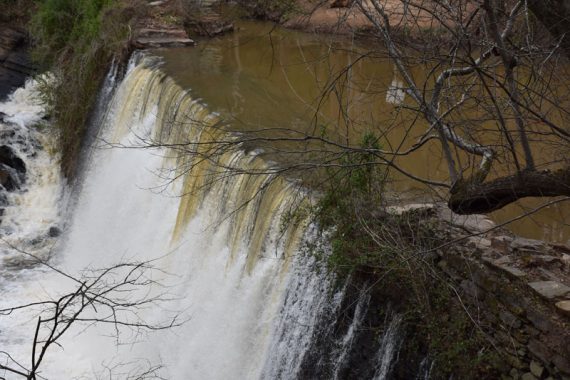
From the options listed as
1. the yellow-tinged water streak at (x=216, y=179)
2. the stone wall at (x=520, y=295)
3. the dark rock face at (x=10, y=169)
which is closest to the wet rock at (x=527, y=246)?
the stone wall at (x=520, y=295)

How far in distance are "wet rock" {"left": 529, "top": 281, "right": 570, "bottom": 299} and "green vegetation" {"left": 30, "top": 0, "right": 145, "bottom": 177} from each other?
913cm

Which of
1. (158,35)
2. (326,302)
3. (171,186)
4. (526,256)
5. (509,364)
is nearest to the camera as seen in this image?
(509,364)

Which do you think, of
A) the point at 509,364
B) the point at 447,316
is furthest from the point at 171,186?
the point at 509,364

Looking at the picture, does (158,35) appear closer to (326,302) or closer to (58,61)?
(58,61)

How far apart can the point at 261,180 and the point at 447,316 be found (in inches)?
115

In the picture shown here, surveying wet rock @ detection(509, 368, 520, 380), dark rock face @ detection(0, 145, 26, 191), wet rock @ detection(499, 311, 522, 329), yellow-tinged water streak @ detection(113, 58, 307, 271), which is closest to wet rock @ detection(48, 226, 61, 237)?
dark rock face @ detection(0, 145, 26, 191)

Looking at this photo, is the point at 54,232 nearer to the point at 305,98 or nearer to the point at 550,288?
the point at 305,98

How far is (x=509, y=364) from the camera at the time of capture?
5.32m

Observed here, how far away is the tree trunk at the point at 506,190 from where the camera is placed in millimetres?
4223

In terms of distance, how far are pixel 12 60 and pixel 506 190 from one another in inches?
547

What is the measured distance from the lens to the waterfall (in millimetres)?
7145

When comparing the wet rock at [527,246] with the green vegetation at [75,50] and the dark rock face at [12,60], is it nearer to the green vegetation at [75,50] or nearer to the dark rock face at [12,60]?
the green vegetation at [75,50]

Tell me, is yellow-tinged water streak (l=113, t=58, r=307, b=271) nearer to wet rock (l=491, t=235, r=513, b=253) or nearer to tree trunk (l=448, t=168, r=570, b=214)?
tree trunk (l=448, t=168, r=570, b=214)

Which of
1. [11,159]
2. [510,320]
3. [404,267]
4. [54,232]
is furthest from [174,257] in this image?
[11,159]
